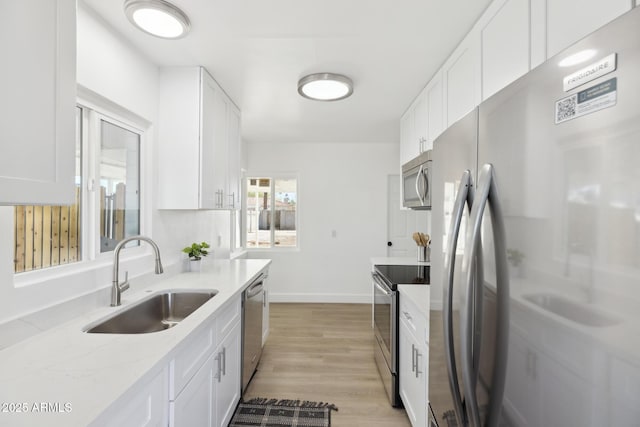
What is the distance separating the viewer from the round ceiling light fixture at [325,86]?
8.04 feet

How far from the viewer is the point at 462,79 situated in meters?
1.88

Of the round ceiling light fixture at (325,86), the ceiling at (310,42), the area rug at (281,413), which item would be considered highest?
the ceiling at (310,42)

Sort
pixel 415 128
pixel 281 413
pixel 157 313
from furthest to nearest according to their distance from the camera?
pixel 415 128
pixel 281 413
pixel 157 313

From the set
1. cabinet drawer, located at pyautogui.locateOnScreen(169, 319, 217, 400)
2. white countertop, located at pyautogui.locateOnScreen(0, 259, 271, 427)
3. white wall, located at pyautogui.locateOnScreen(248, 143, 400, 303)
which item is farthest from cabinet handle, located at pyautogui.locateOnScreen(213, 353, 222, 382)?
white wall, located at pyautogui.locateOnScreen(248, 143, 400, 303)

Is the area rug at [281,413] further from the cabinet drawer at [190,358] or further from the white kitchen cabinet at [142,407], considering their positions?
the white kitchen cabinet at [142,407]

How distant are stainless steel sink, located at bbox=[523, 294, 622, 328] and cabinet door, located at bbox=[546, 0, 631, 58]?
0.75 metres

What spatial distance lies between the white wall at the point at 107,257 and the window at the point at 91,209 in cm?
8

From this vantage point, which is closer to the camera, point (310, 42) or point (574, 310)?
point (574, 310)

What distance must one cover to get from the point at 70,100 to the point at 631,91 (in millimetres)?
1349

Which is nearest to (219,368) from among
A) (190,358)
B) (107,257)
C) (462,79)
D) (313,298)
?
(190,358)

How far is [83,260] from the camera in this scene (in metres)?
1.77

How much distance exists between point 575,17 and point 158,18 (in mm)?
1766

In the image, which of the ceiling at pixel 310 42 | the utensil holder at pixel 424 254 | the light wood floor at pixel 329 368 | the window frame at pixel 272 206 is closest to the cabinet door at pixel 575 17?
the ceiling at pixel 310 42

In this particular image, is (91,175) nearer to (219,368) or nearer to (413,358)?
(219,368)
